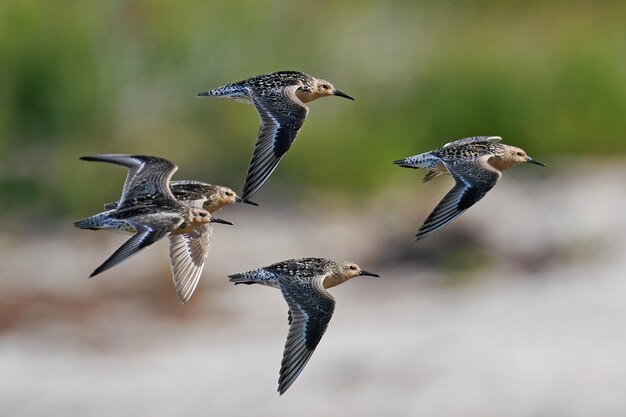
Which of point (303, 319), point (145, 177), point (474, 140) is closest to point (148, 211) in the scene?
point (145, 177)

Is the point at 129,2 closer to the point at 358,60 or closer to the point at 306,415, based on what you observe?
the point at 358,60

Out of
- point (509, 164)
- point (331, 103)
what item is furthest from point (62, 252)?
point (509, 164)

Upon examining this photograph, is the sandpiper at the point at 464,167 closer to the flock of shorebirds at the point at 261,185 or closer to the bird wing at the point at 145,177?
the flock of shorebirds at the point at 261,185

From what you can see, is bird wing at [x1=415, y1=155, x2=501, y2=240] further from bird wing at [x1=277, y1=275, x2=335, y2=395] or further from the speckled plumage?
the speckled plumage

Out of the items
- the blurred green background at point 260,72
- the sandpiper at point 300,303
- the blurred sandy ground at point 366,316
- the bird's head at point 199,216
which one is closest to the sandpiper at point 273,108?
the bird's head at point 199,216

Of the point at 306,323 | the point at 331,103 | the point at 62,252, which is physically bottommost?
the point at 62,252

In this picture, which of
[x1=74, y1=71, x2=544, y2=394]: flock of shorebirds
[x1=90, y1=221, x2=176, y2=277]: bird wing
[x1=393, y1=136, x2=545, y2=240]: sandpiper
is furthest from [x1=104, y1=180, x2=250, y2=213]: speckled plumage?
[x1=393, y1=136, x2=545, y2=240]: sandpiper

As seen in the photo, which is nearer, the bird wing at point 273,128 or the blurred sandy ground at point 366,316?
the bird wing at point 273,128
